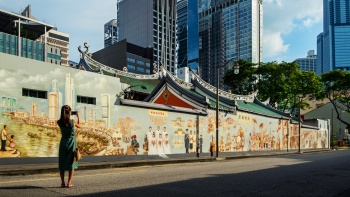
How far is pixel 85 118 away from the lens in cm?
1858

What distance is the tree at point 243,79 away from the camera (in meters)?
58.1

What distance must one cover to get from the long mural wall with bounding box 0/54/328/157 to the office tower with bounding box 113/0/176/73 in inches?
5288

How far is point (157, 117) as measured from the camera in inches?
930

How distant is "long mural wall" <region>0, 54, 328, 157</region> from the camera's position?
1567cm

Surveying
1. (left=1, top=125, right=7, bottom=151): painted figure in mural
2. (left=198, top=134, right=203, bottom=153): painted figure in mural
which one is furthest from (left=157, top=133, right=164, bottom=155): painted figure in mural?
(left=1, top=125, right=7, bottom=151): painted figure in mural

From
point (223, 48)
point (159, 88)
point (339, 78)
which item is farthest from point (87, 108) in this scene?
point (223, 48)

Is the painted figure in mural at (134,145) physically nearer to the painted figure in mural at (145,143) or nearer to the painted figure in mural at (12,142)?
the painted figure in mural at (145,143)

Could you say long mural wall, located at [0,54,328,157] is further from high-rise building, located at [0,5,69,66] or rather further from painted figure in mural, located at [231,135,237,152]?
high-rise building, located at [0,5,69,66]

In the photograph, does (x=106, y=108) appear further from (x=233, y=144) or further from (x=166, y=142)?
(x=233, y=144)

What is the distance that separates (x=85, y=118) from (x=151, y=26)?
145 meters

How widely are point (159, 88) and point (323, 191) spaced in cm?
2423

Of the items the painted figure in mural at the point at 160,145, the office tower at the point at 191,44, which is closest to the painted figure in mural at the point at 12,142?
the painted figure in mural at the point at 160,145

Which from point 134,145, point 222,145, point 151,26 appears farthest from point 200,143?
point 151,26

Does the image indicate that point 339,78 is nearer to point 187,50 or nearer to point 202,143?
point 202,143
